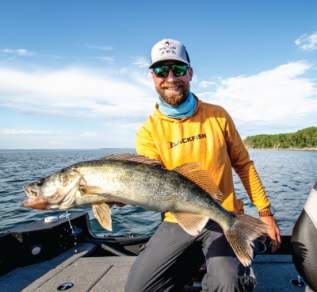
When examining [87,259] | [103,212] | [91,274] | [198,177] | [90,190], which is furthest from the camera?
[87,259]

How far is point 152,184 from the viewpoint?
334cm

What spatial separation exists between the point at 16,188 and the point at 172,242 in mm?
16675

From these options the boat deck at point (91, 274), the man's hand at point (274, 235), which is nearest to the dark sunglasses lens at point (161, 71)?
the man's hand at point (274, 235)

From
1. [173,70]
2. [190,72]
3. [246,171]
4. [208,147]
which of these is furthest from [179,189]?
[190,72]

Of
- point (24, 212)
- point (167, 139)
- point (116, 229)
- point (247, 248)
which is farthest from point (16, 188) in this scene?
point (247, 248)

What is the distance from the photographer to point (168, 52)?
4.28 m

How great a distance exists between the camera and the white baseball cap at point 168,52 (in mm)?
4262

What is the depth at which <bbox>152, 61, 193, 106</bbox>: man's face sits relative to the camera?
14.2 feet

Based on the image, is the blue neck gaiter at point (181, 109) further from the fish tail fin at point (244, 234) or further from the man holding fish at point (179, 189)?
the fish tail fin at point (244, 234)

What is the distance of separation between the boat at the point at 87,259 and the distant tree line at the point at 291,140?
163 metres

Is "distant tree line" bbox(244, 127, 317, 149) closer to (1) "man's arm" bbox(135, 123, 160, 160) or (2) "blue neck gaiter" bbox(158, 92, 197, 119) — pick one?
(2) "blue neck gaiter" bbox(158, 92, 197, 119)

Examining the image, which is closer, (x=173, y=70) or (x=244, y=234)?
(x=244, y=234)

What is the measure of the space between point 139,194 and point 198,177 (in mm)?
755

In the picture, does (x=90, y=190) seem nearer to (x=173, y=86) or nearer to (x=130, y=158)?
(x=130, y=158)
